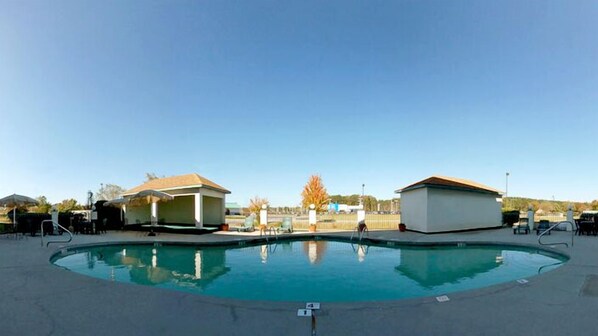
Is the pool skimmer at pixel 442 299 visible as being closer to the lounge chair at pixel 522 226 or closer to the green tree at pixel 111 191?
the lounge chair at pixel 522 226

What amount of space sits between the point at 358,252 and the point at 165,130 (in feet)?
56.5

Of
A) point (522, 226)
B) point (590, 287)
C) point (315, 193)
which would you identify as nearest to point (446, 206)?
point (522, 226)

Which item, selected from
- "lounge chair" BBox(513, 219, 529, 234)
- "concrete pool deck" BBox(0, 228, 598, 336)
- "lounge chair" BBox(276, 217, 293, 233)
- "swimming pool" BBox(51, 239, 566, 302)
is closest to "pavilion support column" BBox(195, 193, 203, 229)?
"swimming pool" BBox(51, 239, 566, 302)

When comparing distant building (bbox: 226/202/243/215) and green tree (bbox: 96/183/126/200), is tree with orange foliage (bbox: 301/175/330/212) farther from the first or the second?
distant building (bbox: 226/202/243/215)

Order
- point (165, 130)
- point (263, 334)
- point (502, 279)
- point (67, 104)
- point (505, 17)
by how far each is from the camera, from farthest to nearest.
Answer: point (165, 130) → point (67, 104) → point (505, 17) → point (502, 279) → point (263, 334)

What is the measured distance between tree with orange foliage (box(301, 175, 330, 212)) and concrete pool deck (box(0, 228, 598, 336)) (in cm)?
3113

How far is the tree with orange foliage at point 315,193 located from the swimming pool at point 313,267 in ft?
74.3

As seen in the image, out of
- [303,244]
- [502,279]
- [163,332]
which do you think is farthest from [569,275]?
[303,244]

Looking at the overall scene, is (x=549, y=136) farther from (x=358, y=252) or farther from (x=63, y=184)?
(x=63, y=184)

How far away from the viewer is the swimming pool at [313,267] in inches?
269

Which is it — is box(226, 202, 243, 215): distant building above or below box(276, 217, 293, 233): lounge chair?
below

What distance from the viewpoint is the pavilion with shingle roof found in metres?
17.4

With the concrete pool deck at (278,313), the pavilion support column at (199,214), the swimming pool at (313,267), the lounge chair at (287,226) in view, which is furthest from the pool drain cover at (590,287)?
the pavilion support column at (199,214)

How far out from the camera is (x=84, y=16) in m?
12.3
